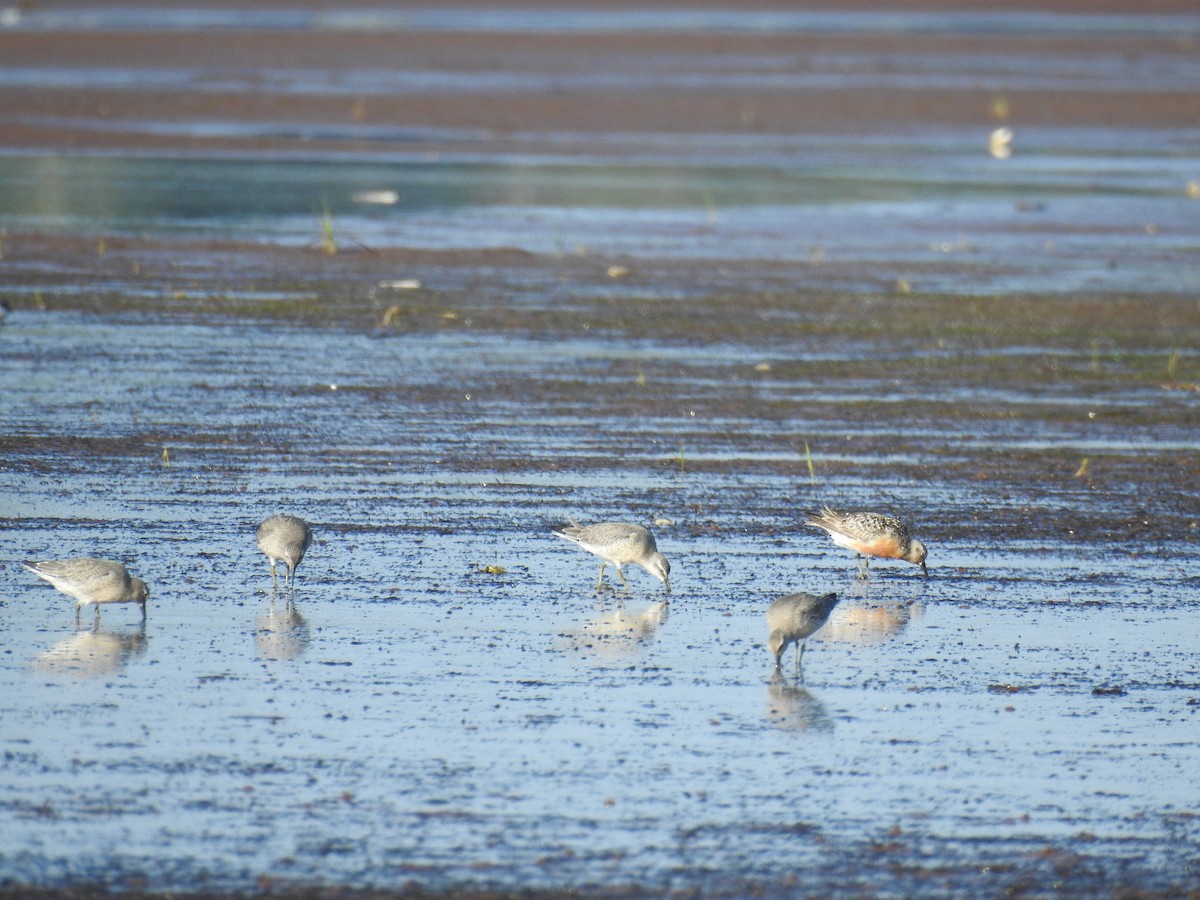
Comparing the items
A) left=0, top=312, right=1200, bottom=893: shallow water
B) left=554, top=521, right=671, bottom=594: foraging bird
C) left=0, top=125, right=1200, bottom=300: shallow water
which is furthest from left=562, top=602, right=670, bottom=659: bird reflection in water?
left=0, top=125, right=1200, bottom=300: shallow water

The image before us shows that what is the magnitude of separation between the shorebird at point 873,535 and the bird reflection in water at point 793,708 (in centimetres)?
201

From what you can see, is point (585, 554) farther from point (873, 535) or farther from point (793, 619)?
point (793, 619)

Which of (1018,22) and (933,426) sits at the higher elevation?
(1018,22)

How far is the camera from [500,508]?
1407 centimetres

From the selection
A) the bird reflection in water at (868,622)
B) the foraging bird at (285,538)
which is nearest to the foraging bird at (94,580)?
the foraging bird at (285,538)

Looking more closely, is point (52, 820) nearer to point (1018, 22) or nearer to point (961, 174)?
point (961, 174)

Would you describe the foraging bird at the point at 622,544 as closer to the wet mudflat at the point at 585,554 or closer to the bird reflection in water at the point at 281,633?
the wet mudflat at the point at 585,554

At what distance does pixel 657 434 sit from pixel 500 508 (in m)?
2.91

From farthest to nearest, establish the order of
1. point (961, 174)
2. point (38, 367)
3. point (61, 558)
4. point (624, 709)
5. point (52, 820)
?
point (961, 174) → point (38, 367) → point (61, 558) → point (624, 709) → point (52, 820)

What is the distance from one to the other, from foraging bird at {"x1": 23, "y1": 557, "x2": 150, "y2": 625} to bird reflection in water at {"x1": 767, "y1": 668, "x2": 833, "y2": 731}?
3.32 m

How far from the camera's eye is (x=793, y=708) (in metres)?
10.1

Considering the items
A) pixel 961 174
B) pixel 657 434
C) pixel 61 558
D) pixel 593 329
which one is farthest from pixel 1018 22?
pixel 61 558

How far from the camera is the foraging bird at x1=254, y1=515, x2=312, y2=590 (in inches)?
454

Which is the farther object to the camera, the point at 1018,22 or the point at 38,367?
the point at 1018,22
